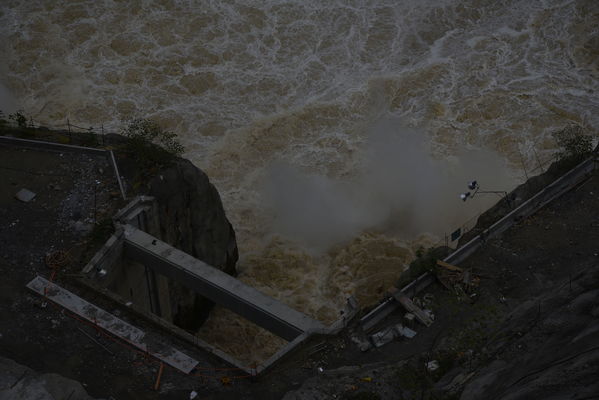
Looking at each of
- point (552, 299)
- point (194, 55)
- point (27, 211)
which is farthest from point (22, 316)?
point (194, 55)

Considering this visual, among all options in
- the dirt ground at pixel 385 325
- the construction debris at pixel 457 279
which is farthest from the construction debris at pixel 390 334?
the construction debris at pixel 457 279

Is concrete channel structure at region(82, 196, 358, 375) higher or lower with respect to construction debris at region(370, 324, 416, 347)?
lower

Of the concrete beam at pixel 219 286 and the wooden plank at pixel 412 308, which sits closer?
the wooden plank at pixel 412 308

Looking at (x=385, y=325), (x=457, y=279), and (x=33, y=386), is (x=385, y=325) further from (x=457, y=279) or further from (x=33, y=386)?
(x=33, y=386)

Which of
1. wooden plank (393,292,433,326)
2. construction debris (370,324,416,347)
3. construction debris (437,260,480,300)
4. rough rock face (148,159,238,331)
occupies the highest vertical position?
construction debris (437,260,480,300)

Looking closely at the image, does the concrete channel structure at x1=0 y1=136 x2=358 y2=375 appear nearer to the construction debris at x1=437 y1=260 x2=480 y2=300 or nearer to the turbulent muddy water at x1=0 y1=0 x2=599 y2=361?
the construction debris at x1=437 y1=260 x2=480 y2=300

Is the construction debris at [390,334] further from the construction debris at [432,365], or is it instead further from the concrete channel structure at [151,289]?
the construction debris at [432,365]

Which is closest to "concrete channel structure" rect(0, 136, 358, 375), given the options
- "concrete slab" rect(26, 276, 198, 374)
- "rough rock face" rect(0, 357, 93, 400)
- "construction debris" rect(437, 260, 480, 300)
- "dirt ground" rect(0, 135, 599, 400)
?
"concrete slab" rect(26, 276, 198, 374)

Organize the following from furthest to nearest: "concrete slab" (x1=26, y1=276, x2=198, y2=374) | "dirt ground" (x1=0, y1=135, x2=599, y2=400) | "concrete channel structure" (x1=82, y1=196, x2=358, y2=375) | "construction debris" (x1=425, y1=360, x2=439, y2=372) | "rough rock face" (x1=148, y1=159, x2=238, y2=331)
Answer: "rough rock face" (x1=148, y1=159, x2=238, y2=331), "concrete channel structure" (x1=82, y1=196, x2=358, y2=375), "concrete slab" (x1=26, y1=276, x2=198, y2=374), "construction debris" (x1=425, y1=360, x2=439, y2=372), "dirt ground" (x1=0, y1=135, x2=599, y2=400)
